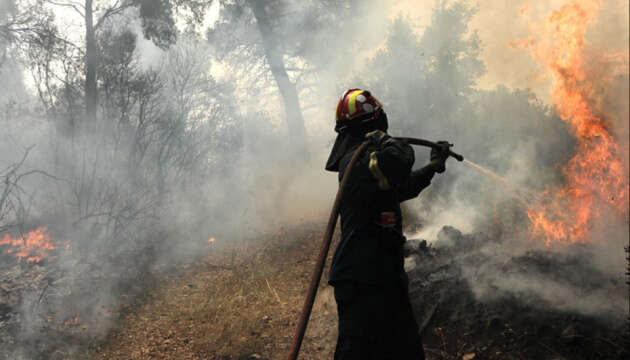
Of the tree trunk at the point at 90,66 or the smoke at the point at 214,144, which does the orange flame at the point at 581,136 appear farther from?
the tree trunk at the point at 90,66

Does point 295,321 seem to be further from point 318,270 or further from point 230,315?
point 318,270

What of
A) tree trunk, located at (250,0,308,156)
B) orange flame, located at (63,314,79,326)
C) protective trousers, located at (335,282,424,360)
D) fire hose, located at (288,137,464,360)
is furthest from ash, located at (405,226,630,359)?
tree trunk, located at (250,0,308,156)

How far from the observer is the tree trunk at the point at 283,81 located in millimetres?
14774

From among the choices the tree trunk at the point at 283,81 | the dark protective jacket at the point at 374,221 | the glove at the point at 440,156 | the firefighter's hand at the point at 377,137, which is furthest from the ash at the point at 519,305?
the tree trunk at the point at 283,81

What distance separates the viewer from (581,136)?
637 cm

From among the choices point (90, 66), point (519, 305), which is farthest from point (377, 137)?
point (90, 66)

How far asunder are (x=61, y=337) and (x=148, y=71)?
6426mm

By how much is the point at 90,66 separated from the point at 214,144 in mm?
3707

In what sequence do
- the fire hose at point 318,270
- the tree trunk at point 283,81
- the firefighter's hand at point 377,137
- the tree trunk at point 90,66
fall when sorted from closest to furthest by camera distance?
the fire hose at point 318,270
the firefighter's hand at point 377,137
the tree trunk at point 90,66
the tree trunk at point 283,81

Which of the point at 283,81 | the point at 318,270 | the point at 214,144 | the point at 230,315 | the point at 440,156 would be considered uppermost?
the point at 283,81

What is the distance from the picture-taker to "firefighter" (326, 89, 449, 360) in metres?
2.54

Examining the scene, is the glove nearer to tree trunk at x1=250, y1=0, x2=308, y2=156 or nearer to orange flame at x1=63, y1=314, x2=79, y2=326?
orange flame at x1=63, y1=314, x2=79, y2=326

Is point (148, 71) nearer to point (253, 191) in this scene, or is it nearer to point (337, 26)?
point (253, 191)

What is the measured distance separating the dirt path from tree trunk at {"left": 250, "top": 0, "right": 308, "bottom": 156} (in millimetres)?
8080
